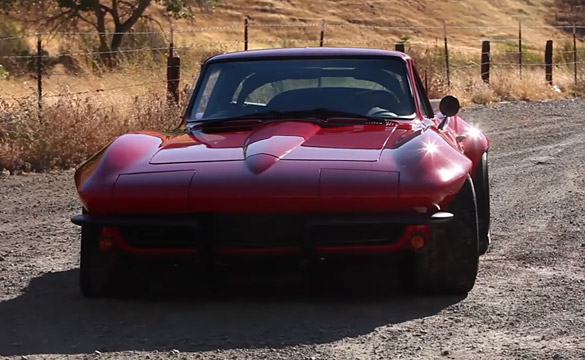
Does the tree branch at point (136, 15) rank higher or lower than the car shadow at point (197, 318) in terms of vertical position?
lower

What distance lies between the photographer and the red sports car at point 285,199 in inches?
208

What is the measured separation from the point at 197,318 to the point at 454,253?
4.15 feet

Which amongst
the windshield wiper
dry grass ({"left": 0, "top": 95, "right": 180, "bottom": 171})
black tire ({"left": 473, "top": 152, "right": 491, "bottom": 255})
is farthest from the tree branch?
black tire ({"left": 473, "top": 152, "right": 491, "bottom": 255})

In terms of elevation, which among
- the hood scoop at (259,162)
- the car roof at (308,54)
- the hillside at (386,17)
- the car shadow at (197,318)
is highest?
Result: the car roof at (308,54)

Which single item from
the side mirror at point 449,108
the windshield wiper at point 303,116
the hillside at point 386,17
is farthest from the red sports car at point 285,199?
the hillside at point 386,17

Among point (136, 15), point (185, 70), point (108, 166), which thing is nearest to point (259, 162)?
point (108, 166)

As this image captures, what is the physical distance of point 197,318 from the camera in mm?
5340

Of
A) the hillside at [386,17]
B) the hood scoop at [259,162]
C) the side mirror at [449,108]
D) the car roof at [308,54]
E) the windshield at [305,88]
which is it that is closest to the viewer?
the hood scoop at [259,162]

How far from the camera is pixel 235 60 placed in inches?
284

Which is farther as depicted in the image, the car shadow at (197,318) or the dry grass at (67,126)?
the dry grass at (67,126)

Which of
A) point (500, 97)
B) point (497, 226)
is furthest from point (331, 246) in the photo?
point (500, 97)

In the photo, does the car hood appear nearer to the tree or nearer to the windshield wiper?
the windshield wiper

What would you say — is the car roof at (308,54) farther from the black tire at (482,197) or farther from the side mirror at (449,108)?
the black tire at (482,197)

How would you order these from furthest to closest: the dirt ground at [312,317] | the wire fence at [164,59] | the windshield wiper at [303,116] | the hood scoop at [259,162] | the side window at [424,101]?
the wire fence at [164,59] < the side window at [424,101] < the windshield wiper at [303,116] < the hood scoop at [259,162] < the dirt ground at [312,317]
